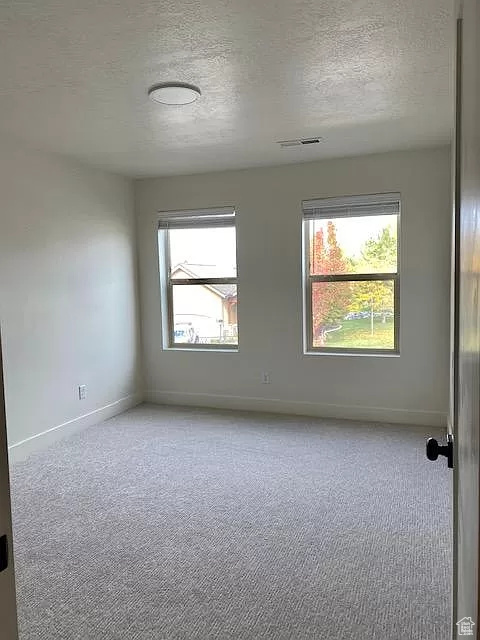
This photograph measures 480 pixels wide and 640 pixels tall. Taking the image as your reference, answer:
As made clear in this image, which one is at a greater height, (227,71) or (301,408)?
(227,71)

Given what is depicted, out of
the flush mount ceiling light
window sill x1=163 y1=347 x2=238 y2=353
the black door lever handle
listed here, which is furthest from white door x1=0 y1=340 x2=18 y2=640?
window sill x1=163 y1=347 x2=238 y2=353

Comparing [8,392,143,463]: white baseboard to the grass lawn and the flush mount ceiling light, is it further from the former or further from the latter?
the flush mount ceiling light

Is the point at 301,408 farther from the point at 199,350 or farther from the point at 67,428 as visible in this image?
the point at 67,428

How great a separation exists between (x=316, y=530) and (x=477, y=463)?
2342 millimetres

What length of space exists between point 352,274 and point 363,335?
0.60 m

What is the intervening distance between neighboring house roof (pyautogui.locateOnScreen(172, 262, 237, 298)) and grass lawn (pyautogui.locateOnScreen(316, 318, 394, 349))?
113 centimetres

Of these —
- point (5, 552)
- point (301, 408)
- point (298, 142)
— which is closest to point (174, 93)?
point (298, 142)

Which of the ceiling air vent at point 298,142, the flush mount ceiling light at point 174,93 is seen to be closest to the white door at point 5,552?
the flush mount ceiling light at point 174,93

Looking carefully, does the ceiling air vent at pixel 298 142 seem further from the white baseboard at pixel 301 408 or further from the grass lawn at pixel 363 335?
the white baseboard at pixel 301 408

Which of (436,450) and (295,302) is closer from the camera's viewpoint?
(436,450)

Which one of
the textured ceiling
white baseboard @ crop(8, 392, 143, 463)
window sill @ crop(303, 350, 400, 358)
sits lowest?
white baseboard @ crop(8, 392, 143, 463)

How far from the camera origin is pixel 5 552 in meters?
0.93

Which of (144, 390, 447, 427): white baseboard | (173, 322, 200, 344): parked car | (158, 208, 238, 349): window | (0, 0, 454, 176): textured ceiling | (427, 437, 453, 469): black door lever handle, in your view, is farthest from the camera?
(173, 322, 200, 344): parked car

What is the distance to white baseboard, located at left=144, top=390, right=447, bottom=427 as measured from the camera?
4621 millimetres
